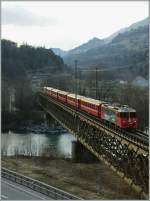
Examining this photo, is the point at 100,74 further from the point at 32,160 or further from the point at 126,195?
the point at 126,195

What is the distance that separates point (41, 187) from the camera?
29.5 m

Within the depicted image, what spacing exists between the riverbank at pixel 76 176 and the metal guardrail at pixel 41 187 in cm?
364

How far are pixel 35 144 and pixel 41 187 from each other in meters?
39.6

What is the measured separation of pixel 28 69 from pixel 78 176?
12869cm

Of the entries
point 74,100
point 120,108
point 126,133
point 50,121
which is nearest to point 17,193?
point 126,133

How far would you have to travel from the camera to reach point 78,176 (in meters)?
41.2

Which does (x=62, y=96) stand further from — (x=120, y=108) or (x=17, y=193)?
(x=17, y=193)

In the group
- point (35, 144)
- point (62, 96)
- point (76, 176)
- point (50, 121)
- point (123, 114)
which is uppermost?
point (62, 96)

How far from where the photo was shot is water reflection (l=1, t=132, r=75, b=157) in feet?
193

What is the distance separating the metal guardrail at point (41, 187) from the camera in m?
27.4

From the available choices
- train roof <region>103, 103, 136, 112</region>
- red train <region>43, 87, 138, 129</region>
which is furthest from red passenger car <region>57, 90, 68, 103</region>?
train roof <region>103, 103, 136, 112</region>

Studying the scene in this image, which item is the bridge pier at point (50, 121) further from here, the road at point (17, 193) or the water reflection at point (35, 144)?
the road at point (17, 193)

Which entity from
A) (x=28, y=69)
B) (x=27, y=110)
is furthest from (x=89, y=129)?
(x=28, y=69)

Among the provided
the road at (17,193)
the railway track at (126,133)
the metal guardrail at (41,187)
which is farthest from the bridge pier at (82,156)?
the road at (17,193)
